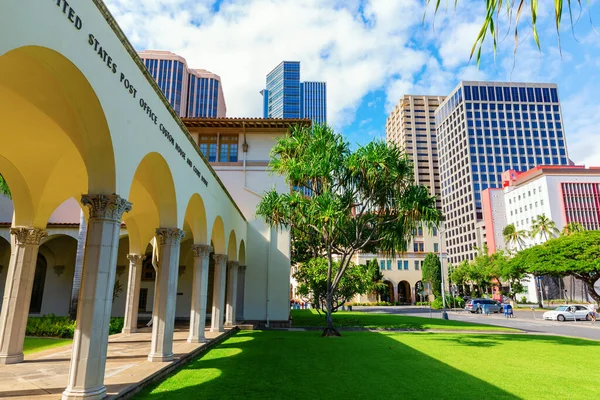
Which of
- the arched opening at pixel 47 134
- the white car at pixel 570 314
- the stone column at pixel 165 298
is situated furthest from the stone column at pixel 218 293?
the white car at pixel 570 314

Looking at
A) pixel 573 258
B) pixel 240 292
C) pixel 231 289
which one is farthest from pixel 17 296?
pixel 573 258

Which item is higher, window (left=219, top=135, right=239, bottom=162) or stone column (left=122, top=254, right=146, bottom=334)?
window (left=219, top=135, right=239, bottom=162)

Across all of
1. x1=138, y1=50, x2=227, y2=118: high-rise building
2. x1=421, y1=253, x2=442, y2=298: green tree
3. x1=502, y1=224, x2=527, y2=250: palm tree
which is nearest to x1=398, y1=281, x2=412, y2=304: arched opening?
x1=421, y1=253, x2=442, y2=298: green tree

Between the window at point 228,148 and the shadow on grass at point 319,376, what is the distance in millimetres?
13396

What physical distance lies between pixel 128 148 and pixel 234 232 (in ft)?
40.5

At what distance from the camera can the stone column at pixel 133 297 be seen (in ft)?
58.9

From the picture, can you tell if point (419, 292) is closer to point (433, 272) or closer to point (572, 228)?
point (433, 272)

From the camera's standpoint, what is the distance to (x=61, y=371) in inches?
353

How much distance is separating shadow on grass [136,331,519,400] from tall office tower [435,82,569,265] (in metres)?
99.2

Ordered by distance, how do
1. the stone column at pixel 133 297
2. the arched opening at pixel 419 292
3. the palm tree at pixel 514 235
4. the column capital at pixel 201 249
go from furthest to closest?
1. the palm tree at pixel 514 235
2. the arched opening at pixel 419 292
3. the stone column at pixel 133 297
4. the column capital at pixel 201 249

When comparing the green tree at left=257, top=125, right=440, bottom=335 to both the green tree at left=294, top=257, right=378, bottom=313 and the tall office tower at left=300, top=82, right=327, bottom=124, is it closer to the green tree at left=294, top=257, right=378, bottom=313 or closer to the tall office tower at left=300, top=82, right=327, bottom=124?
the green tree at left=294, top=257, right=378, bottom=313

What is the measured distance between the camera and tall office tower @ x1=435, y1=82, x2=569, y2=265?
10394 cm

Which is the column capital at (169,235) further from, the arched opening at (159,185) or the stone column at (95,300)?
the stone column at (95,300)

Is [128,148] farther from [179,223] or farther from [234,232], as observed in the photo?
[234,232]
